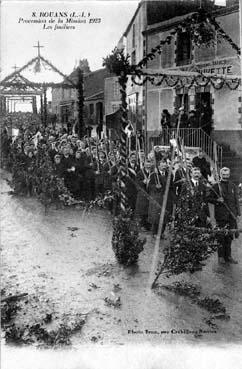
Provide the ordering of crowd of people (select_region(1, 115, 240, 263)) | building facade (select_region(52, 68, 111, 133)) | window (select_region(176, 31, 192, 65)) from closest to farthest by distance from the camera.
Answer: crowd of people (select_region(1, 115, 240, 263)), window (select_region(176, 31, 192, 65)), building facade (select_region(52, 68, 111, 133))

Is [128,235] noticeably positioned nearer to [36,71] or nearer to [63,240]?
[63,240]

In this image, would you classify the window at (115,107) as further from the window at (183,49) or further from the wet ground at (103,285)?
the wet ground at (103,285)

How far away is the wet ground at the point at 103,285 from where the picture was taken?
472cm

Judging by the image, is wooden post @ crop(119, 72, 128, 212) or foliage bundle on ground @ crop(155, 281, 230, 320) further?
wooden post @ crop(119, 72, 128, 212)

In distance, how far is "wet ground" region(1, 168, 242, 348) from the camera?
472cm

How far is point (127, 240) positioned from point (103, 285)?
0.84 metres

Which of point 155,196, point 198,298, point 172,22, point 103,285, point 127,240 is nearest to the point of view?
point 198,298

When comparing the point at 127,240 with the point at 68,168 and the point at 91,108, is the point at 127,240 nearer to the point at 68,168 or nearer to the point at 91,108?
the point at 68,168

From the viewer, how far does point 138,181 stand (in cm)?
868

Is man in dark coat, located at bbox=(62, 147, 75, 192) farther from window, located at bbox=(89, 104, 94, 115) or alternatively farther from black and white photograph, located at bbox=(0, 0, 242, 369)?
window, located at bbox=(89, 104, 94, 115)

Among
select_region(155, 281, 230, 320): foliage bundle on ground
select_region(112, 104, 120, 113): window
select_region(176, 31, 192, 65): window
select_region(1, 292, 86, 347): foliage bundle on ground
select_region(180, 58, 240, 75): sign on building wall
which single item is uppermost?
select_region(176, 31, 192, 65): window

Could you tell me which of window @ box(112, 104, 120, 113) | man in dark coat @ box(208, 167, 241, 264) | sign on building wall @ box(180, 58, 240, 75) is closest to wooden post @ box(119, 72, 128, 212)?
man in dark coat @ box(208, 167, 241, 264)

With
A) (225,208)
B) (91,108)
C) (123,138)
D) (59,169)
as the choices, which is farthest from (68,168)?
(91,108)

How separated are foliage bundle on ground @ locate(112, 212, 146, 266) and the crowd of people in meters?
0.82
